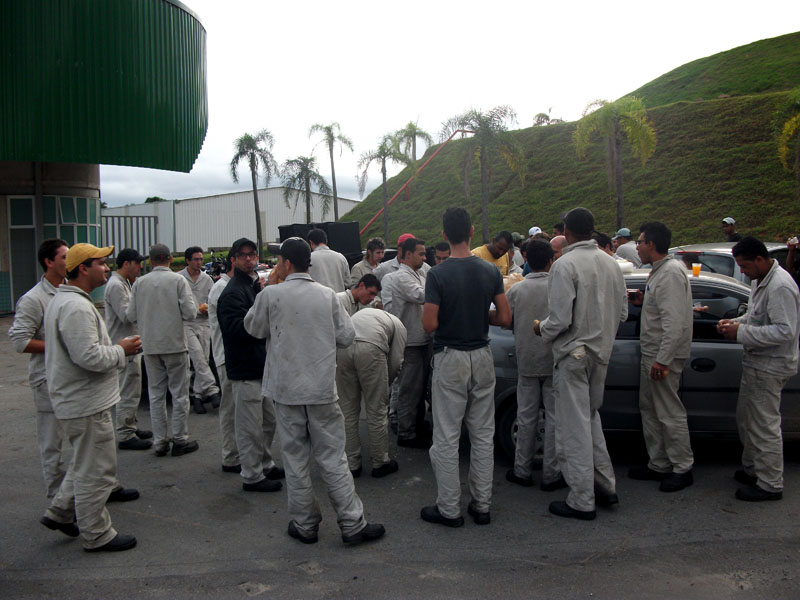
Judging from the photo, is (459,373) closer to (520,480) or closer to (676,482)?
(520,480)

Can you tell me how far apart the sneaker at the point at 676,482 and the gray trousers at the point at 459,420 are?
148cm

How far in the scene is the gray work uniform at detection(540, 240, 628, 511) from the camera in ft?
13.9

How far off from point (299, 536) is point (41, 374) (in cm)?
217

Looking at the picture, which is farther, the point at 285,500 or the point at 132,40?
the point at 132,40

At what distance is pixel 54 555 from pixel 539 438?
3.65 metres

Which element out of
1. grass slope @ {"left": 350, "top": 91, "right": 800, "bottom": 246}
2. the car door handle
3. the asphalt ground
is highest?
grass slope @ {"left": 350, "top": 91, "right": 800, "bottom": 246}

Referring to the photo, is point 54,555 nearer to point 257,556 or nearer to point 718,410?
point 257,556

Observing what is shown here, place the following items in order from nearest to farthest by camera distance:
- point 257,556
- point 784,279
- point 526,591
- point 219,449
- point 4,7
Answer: point 526,591, point 257,556, point 784,279, point 219,449, point 4,7

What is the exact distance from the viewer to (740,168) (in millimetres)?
27344

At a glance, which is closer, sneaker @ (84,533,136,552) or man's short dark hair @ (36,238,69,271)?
sneaker @ (84,533,136,552)

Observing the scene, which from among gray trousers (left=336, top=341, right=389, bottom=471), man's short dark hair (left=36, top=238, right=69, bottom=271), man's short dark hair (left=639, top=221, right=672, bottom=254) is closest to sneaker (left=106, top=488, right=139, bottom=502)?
gray trousers (left=336, top=341, right=389, bottom=471)

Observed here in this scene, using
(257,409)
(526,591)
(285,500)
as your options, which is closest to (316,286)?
(257,409)

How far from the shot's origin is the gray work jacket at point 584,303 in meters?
4.25

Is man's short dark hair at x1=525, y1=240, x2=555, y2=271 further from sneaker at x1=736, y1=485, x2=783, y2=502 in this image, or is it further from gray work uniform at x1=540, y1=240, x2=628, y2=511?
sneaker at x1=736, y1=485, x2=783, y2=502
